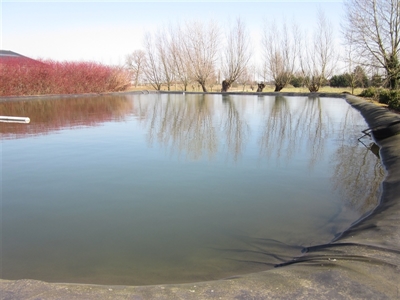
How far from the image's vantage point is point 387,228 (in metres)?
2.96

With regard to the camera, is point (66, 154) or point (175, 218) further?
point (66, 154)

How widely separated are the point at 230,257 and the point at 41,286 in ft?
4.66

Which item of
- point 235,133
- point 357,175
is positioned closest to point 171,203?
point 357,175

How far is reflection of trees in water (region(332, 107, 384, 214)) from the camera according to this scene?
4.16m

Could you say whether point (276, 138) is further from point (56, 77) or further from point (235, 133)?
point (56, 77)

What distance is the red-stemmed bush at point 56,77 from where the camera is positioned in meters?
22.3

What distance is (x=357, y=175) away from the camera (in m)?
5.25

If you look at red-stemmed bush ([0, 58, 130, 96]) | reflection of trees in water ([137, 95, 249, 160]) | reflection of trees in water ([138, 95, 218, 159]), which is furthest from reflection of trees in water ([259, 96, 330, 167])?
red-stemmed bush ([0, 58, 130, 96])

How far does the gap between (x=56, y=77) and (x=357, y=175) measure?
24493mm

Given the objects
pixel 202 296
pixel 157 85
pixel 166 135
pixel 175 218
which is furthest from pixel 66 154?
pixel 157 85

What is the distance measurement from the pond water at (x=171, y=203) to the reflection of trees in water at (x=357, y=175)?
2cm

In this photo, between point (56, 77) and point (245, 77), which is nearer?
point (56, 77)

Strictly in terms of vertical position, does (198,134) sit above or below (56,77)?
below

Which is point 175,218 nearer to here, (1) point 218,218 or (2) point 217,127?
(1) point 218,218
